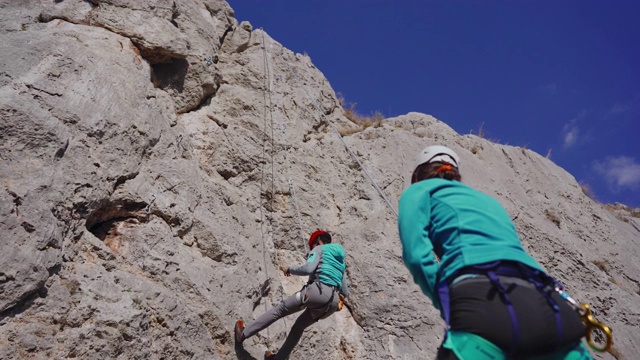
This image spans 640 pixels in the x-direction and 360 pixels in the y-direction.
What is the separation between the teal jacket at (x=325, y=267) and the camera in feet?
21.0

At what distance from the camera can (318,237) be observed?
694 cm

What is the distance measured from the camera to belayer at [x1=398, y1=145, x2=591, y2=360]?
2.30 meters

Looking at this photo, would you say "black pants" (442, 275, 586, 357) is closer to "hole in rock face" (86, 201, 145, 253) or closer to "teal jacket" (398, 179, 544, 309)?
"teal jacket" (398, 179, 544, 309)

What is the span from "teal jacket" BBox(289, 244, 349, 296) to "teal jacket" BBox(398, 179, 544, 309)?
369 cm

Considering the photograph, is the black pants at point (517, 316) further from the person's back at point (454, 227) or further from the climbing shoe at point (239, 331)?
the climbing shoe at point (239, 331)

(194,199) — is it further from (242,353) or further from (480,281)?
(480,281)

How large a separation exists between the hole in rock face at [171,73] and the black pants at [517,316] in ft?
23.1

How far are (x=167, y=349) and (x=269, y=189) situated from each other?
144 inches

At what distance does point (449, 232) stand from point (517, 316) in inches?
21.0

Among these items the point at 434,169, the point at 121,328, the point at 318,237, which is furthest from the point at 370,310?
the point at 434,169

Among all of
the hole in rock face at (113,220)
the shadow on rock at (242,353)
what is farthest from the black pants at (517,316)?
the hole in rock face at (113,220)

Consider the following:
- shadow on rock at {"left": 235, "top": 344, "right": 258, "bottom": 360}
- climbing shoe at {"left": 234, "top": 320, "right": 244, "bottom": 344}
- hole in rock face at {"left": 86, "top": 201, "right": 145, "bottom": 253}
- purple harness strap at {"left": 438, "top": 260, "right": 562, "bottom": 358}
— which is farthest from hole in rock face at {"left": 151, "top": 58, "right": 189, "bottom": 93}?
purple harness strap at {"left": 438, "top": 260, "right": 562, "bottom": 358}

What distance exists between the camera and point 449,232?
8.77ft

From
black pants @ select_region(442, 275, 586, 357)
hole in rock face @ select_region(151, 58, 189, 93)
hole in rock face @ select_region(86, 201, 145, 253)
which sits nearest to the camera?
black pants @ select_region(442, 275, 586, 357)
